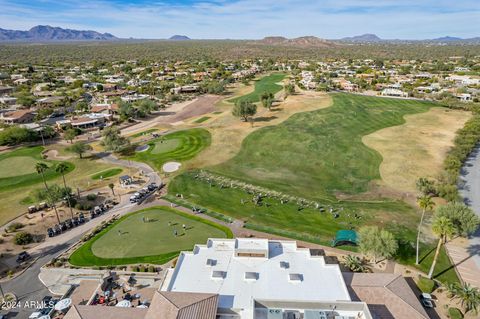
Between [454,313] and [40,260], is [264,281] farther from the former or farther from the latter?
[40,260]

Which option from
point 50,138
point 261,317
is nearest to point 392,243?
point 261,317

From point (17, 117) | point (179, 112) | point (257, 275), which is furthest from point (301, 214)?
point (17, 117)

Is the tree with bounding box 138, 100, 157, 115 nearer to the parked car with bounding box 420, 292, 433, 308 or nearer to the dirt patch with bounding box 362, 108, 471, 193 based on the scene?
the dirt patch with bounding box 362, 108, 471, 193

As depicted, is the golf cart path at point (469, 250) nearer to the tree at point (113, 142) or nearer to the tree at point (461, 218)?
the tree at point (461, 218)

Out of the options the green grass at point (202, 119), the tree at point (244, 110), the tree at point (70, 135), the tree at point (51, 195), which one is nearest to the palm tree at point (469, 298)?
the tree at point (51, 195)

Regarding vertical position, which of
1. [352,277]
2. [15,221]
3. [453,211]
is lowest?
[15,221]

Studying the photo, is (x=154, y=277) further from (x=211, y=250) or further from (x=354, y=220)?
(x=354, y=220)
